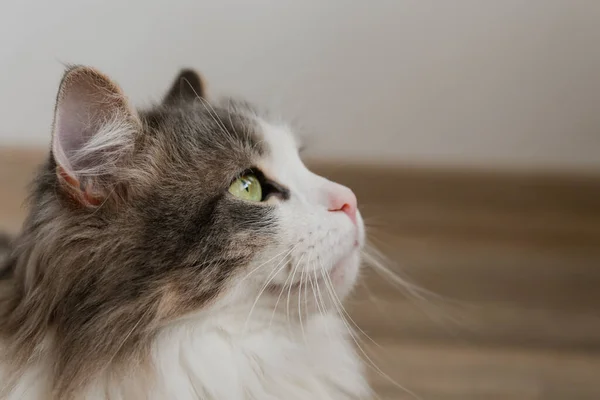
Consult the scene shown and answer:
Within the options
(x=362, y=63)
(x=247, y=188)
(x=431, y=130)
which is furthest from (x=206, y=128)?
(x=431, y=130)

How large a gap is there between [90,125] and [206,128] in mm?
165

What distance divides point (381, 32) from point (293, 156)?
0.69 m

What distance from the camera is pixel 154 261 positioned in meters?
0.78

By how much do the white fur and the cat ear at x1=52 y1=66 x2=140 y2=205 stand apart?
0.65 ft

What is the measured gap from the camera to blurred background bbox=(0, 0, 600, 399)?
141 centimetres

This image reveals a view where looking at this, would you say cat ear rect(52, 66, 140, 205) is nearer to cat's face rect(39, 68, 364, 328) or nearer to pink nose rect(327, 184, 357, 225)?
cat's face rect(39, 68, 364, 328)

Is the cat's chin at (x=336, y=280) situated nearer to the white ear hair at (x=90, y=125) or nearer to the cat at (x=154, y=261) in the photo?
the cat at (x=154, y=261)

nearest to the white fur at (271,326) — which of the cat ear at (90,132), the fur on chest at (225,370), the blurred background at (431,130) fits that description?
the fur on chest at (225,370)

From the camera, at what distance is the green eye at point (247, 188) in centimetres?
85

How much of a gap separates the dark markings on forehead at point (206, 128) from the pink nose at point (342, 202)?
0.39 ft

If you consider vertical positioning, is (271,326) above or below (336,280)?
below

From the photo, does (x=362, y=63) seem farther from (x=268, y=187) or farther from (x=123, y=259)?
(x=123, y=259)

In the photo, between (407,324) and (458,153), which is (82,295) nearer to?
(407,324)

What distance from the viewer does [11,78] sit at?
1.46 meters
